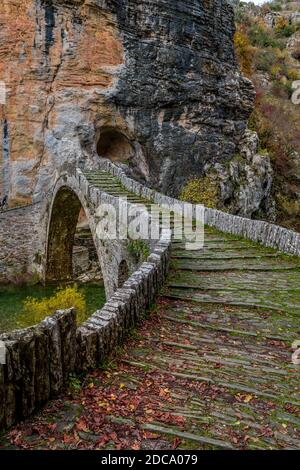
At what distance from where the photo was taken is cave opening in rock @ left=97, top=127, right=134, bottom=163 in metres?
26.3

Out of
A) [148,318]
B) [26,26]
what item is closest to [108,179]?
[26,26]

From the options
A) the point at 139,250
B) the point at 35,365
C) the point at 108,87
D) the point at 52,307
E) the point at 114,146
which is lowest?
the point at 52,307

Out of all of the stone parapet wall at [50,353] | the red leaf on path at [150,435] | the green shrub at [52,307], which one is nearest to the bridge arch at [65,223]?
the green shrub at [52,307]

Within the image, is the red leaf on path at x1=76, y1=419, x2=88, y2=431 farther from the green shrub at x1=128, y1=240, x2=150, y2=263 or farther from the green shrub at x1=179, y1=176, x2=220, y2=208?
the green shrub at x1=179, y1=176, x2=220, y2=208

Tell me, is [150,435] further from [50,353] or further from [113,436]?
[50,353]

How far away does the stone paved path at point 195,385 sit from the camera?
3625mm

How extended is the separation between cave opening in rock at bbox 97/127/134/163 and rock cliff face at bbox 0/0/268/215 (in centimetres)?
7

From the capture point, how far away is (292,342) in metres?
5.80

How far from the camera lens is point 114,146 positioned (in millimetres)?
27438

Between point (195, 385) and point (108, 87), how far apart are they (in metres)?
22.7

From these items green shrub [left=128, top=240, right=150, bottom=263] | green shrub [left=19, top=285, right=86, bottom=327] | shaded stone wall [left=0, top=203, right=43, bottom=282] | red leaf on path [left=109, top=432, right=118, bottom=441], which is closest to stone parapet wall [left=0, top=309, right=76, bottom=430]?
red leaf on path [left=109, top=432, right=118, bottom=441]

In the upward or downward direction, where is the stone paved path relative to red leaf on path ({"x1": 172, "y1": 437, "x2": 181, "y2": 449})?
upward

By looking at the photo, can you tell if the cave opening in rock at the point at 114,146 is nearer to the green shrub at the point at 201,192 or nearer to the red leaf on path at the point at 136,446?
the green shrub at the point at 201,192

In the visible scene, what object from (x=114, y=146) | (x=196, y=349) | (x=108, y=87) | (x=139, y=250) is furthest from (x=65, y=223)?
(x=196, y=349)
